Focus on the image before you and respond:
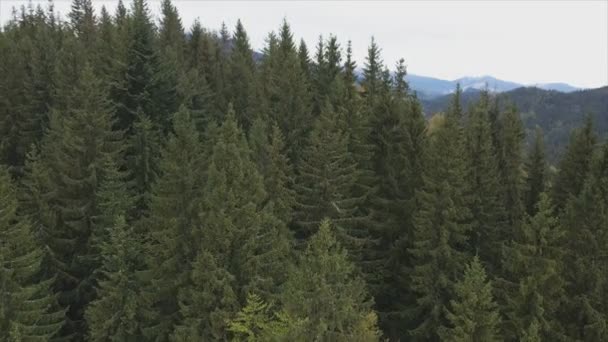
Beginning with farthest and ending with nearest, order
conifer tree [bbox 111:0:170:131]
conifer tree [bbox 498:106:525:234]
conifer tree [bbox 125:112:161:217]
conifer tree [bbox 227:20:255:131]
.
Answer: conifer tree [bbox 227:20:255:131]
conifer tree [bbox 111:0:170:131]
conifer tree [bbox 498:106:525:234]
conifer tree [bbox 125:112:161:217]

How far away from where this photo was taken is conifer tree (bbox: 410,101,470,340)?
28.2m

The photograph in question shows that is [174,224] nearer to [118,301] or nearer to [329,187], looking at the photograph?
[118,301]

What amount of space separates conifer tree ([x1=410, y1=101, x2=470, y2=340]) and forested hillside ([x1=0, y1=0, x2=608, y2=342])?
0.12 metres

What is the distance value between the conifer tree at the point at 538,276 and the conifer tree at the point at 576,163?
1281cm

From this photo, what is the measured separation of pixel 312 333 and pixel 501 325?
15.0 metres

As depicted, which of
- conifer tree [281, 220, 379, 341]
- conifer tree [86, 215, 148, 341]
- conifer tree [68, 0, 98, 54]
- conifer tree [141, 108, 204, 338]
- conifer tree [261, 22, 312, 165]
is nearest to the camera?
conifer tree [281, 220, 379, 341]

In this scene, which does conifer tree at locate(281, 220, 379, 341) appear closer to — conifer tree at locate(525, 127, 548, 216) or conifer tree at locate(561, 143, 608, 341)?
conifer tree at locate(561, 143, 608, 341)

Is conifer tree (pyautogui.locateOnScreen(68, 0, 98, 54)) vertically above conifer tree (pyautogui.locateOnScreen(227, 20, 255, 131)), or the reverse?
conifer tree (pyautogui.locateOnScreen(68, 0, 98, 54))

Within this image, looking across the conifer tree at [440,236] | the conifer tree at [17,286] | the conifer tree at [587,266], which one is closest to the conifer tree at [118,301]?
the conifer tree at [17,286]

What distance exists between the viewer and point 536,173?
4156 cm

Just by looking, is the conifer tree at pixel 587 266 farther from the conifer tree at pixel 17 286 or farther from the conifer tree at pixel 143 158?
the conifer tree at pixel 17 286

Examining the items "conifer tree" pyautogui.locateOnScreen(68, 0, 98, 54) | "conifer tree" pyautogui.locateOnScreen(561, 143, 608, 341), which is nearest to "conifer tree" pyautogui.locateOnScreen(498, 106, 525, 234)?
"conifer tree" pyautogui.locateOnScreen(561, 143, 608, 341)

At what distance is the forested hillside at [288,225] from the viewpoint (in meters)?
22.5

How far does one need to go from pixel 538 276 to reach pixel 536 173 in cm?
1789
